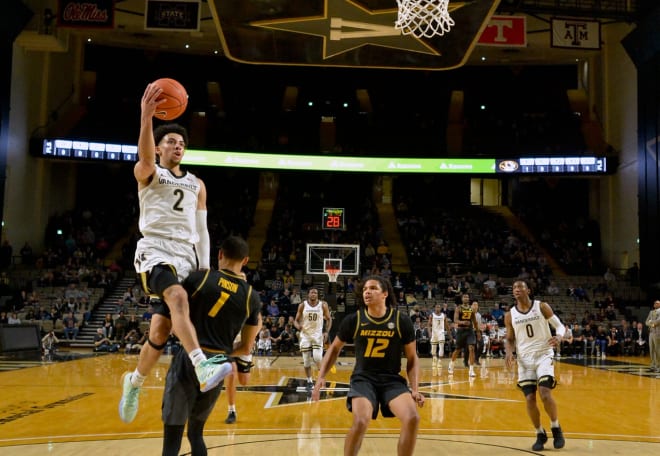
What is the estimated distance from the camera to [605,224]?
3325cm

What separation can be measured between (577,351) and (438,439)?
1737cm

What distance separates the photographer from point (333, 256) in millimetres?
26078

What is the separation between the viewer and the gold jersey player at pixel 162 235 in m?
4.56

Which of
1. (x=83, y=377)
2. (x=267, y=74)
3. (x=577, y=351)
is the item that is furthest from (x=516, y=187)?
(x=83, y=377)

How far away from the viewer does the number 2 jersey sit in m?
5.81

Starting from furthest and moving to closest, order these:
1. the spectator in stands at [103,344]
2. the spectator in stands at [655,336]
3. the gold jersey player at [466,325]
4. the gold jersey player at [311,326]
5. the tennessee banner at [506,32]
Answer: the tennessee banner at [506,32]
the spectator in stands at [103,344]
the spectator in stands at [655,336]
the gold jersey player at [466,325]
the gold jersey player at [311,326]

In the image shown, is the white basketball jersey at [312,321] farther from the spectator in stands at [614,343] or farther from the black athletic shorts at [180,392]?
the spectator in stands at [614,343]

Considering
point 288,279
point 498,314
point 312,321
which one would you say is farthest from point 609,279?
point 312,321

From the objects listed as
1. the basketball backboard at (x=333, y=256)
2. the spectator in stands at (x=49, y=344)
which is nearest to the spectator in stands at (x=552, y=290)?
the basketball backboard at (x=333, y=256)

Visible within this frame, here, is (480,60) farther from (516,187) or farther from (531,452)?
(531,452)

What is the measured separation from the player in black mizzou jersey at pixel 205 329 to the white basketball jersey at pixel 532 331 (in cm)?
442

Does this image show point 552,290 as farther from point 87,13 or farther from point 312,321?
point 87,13

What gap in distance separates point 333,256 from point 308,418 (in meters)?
17.2

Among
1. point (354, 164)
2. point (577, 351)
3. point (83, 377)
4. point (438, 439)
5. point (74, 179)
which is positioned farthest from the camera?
point (74, 179)
